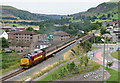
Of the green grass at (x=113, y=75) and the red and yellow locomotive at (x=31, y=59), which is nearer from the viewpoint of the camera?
the green grass at (x=113, y=75)

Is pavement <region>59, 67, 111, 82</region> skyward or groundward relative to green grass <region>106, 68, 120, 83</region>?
skyward

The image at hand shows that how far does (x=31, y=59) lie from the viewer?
9656 mm

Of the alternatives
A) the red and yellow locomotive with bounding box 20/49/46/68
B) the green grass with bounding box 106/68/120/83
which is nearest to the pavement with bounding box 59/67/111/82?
the green grass with bounding box 106/68/120/83

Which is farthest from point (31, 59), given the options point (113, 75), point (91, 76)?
point (113, 75)

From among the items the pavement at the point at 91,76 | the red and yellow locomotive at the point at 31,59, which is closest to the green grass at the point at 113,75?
the pavement at the point at 91,76

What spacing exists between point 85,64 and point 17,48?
9.76m

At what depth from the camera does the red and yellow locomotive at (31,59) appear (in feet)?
30.5

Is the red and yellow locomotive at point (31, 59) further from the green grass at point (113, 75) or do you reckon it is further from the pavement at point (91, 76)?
the green grass at point (113, 75)

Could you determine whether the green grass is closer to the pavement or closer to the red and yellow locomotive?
the pavement

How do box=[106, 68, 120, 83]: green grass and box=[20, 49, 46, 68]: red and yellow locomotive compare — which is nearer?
box=[106, 68, 120, 83]: green grass

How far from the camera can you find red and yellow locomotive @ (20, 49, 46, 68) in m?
9.28

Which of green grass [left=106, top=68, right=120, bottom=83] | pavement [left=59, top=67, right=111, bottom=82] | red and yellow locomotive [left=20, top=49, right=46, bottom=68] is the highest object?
red and yellow locomotive [left=20, top=49, right=46, bottom=68]

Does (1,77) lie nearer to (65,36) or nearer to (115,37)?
(65,36)

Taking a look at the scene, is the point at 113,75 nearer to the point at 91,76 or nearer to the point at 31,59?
the point at 91,76
